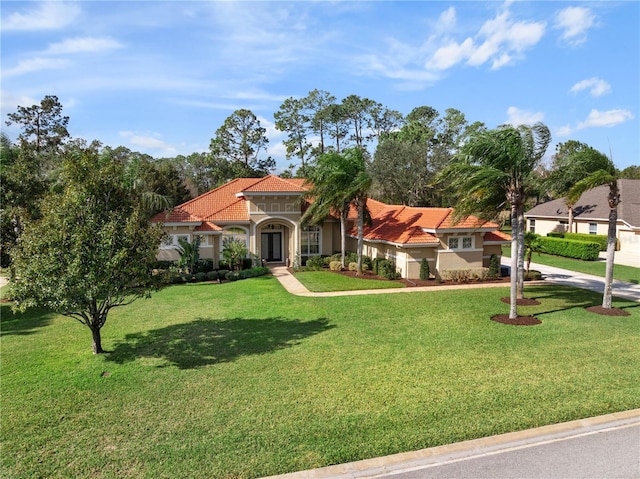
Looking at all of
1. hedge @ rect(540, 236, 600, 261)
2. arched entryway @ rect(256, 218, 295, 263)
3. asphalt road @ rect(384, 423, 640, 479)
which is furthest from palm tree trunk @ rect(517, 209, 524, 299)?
arched entryway @ rect(256, 218, 295, 263)

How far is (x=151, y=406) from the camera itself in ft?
28.1

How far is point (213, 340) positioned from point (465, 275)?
47.9ft

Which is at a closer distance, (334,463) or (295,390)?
(334,463)

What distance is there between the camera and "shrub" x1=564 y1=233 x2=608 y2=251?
107 feet

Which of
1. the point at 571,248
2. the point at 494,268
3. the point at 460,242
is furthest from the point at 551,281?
the point at 571,248

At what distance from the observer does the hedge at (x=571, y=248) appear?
1182 inches

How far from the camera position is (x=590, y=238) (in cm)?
3378

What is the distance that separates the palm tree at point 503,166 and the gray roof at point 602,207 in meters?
20.7

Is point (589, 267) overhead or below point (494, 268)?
below

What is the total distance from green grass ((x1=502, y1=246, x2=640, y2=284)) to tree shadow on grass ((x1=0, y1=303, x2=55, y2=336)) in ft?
89.0

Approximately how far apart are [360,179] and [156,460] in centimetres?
1750

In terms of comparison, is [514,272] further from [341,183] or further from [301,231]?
[301,231]

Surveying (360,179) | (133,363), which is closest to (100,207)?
(133,363)

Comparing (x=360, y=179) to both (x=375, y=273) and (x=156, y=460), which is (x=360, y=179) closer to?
(x=375, y=273)
